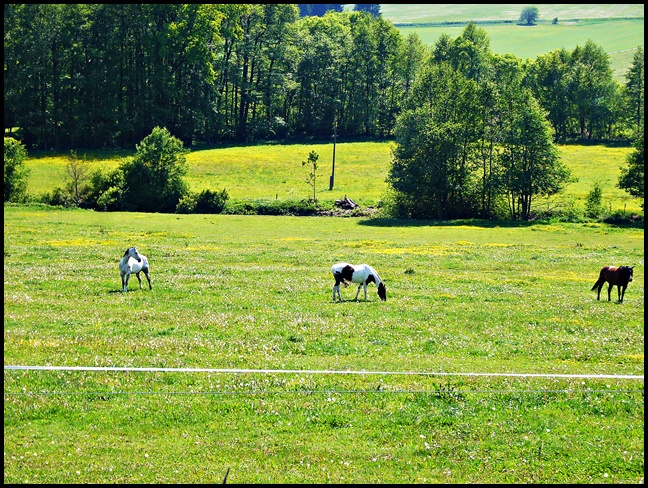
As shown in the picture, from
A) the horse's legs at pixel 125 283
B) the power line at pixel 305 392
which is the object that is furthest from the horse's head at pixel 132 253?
the power line at pixel 305 392

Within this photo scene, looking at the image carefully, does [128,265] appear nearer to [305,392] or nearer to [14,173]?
[305,392]

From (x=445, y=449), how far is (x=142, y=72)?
11623 centimetres

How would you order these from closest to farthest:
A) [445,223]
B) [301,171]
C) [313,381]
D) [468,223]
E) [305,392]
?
1. [305,392]
2. [313,381]
3. [445,223]
4. [468,223]
5. [301,171]

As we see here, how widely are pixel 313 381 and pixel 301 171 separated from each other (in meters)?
89.8

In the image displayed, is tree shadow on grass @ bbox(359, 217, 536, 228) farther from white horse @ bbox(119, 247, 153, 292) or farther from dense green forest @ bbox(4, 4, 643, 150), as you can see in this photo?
white horse @ bbox(119, 247, 153, 292)

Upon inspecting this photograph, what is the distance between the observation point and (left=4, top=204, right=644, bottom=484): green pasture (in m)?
10.7

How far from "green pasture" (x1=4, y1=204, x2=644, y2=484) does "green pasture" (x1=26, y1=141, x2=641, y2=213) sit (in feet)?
181

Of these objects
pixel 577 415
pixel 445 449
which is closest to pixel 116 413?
pixel 445 449

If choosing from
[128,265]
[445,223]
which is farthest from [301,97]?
[128,265]

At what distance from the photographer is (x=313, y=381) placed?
14539 millimetres

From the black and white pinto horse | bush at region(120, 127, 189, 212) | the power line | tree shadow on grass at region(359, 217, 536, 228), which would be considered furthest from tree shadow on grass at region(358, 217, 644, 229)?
the power line

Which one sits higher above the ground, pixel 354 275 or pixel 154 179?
pixel 154 179

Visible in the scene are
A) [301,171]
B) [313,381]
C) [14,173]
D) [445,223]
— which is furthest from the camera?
[301,171]

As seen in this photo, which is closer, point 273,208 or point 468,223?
point 468,223
